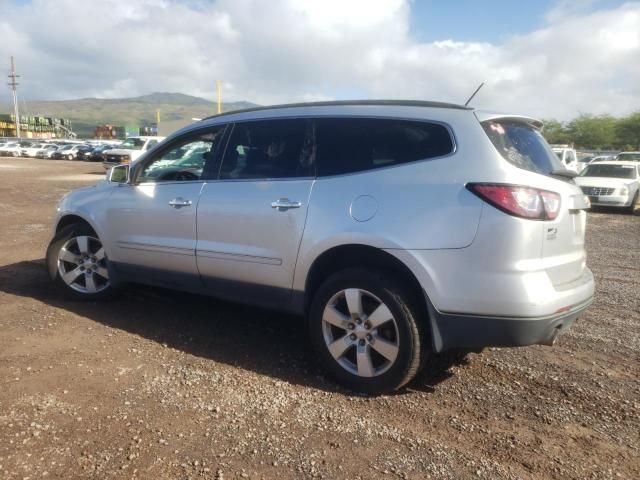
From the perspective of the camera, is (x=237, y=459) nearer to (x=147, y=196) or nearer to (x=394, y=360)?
(x=394, y=360)

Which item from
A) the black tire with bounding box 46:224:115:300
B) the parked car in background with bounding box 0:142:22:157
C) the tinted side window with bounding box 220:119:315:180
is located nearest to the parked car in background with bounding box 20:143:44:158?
the parked car in background with bounding box 0:142:22:157

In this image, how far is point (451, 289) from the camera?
3037 mm

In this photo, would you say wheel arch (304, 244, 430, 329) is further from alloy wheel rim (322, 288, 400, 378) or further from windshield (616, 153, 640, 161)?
windshield (616, 153, 640, 161)

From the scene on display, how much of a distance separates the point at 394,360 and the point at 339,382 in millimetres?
455

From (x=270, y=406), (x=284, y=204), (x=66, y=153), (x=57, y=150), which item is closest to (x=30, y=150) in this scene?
(x=57, y=150)

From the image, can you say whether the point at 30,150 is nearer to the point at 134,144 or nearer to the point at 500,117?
the point at 134,144

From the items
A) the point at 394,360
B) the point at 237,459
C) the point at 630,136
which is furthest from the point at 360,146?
the point at 630,136

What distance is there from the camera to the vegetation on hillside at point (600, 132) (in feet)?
197

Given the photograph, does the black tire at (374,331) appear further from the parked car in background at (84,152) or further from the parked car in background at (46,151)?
the parked car in background at (46,151)

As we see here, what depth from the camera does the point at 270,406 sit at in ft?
10.5

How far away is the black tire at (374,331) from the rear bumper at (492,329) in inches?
5.2

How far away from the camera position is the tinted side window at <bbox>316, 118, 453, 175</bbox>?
326cm

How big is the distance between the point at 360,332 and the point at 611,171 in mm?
15433

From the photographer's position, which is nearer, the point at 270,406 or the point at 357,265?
the point at 270,406
